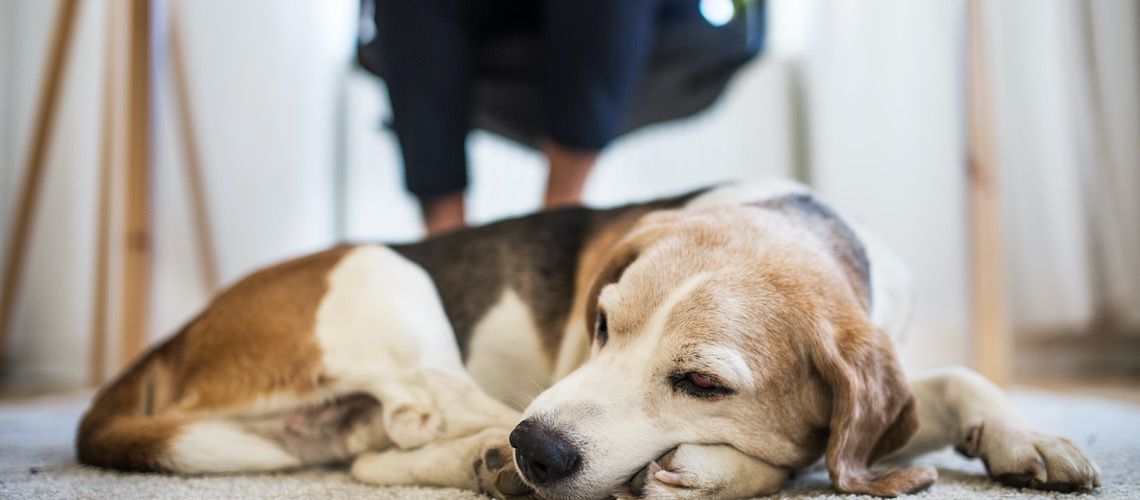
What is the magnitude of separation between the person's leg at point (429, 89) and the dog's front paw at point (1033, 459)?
5.85 ft

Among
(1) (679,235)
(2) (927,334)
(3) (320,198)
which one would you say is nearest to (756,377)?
(1) (679,235)

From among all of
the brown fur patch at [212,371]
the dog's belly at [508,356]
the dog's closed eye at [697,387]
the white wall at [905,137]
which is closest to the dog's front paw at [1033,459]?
the dog's closed eye at [697,387]

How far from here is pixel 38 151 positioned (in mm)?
3184

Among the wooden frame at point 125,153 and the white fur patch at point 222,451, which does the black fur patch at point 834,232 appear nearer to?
the white fur patch at point 222,451

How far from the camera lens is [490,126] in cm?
330

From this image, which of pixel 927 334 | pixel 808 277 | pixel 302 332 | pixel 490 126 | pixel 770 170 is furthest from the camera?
pixel 770 170

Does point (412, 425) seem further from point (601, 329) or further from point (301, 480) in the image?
point (601, 329)

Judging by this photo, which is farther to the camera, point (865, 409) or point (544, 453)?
point (865, 409)

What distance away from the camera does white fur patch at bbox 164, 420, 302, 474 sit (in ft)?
5.19

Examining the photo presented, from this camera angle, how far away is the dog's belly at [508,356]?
1974 mm

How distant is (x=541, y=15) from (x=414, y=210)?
188 centimetres

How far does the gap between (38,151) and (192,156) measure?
2.08ft

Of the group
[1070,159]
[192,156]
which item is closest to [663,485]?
[192,156]

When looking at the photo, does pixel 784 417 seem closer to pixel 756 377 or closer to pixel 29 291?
pixel 756 377
